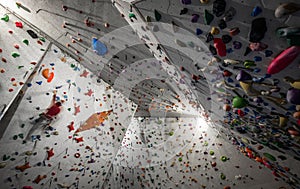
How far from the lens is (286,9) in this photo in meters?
0.71

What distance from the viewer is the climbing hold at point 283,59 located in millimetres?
819

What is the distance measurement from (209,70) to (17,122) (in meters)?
1.91

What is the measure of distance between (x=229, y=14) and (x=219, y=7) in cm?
6

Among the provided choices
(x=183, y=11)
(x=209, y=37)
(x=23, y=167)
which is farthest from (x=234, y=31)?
(x=23, y=167)

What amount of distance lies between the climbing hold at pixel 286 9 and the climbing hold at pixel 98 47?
1707mm

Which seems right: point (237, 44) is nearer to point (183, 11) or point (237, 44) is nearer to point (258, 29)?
point (258, 29)

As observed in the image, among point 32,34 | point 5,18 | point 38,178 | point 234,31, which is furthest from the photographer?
point 38,178

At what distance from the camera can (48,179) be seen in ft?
8.48

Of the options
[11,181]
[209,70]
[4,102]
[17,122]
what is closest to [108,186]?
[11,181]

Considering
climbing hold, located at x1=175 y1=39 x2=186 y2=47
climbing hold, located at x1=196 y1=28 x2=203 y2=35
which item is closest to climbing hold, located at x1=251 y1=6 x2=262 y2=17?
climbing hold, located at x1=196 y1=28 x2=203 y2=35

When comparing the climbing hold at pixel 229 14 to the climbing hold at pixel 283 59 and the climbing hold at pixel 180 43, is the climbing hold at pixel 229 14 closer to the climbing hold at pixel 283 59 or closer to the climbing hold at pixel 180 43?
the climbing hold at pixel 283 59

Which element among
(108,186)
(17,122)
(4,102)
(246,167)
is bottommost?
(108,186)

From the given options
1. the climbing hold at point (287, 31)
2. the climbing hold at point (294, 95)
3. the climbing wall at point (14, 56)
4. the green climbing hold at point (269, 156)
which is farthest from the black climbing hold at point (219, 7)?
the green climbing hold at point (269, 156)

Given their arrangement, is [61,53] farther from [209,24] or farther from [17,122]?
[209,24]
